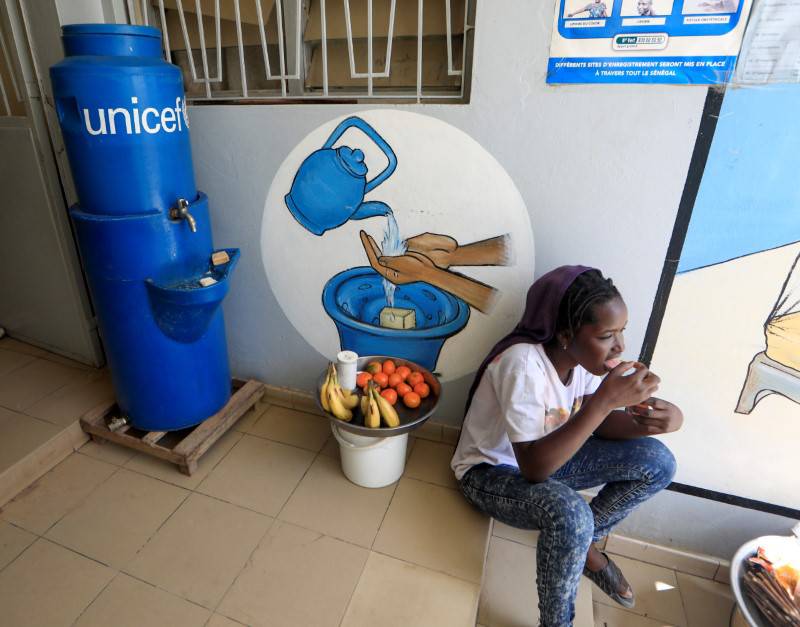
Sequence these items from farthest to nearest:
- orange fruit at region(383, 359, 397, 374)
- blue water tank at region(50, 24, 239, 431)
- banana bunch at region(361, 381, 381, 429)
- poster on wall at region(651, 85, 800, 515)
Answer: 1. orange fruit at region(383, 359, 397, 374)
2. banana bunch at region(361, 381, 381, 429)
3. blue water tank at region(50, 24, 239, 431)
4. poster on wall at region(651, 85, 800, 515)

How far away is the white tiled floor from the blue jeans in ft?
0.73

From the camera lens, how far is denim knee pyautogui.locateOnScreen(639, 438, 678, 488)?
1.56 m

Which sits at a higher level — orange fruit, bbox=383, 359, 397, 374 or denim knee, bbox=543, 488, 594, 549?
orange fruit, bbox=383, 359, 397, 374

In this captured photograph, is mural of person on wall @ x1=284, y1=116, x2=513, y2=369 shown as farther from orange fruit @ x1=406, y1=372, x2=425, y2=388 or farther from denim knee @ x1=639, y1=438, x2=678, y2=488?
denim knee @ x1=639, y1=438, x2=678, y2=488

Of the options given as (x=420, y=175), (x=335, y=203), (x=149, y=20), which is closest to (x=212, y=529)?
(x=335, y=203)

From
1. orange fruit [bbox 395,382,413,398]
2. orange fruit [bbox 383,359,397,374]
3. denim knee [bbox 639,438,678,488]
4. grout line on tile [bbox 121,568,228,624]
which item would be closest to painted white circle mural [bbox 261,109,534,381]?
orange fruit [bbox 383,359,397,374]

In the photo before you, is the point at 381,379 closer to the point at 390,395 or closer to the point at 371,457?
the point at 390,395

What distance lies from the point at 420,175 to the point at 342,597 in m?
1.45

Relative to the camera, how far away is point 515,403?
1370 millimetres

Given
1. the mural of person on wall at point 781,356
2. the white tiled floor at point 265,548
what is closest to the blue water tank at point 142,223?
the white tiled floor at point 265,548

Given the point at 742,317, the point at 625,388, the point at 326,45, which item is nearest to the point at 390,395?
the point at 625,388

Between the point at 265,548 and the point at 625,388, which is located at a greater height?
the point at 625,388

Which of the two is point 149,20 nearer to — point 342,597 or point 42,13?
point 42,13

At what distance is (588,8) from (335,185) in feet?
3.32
